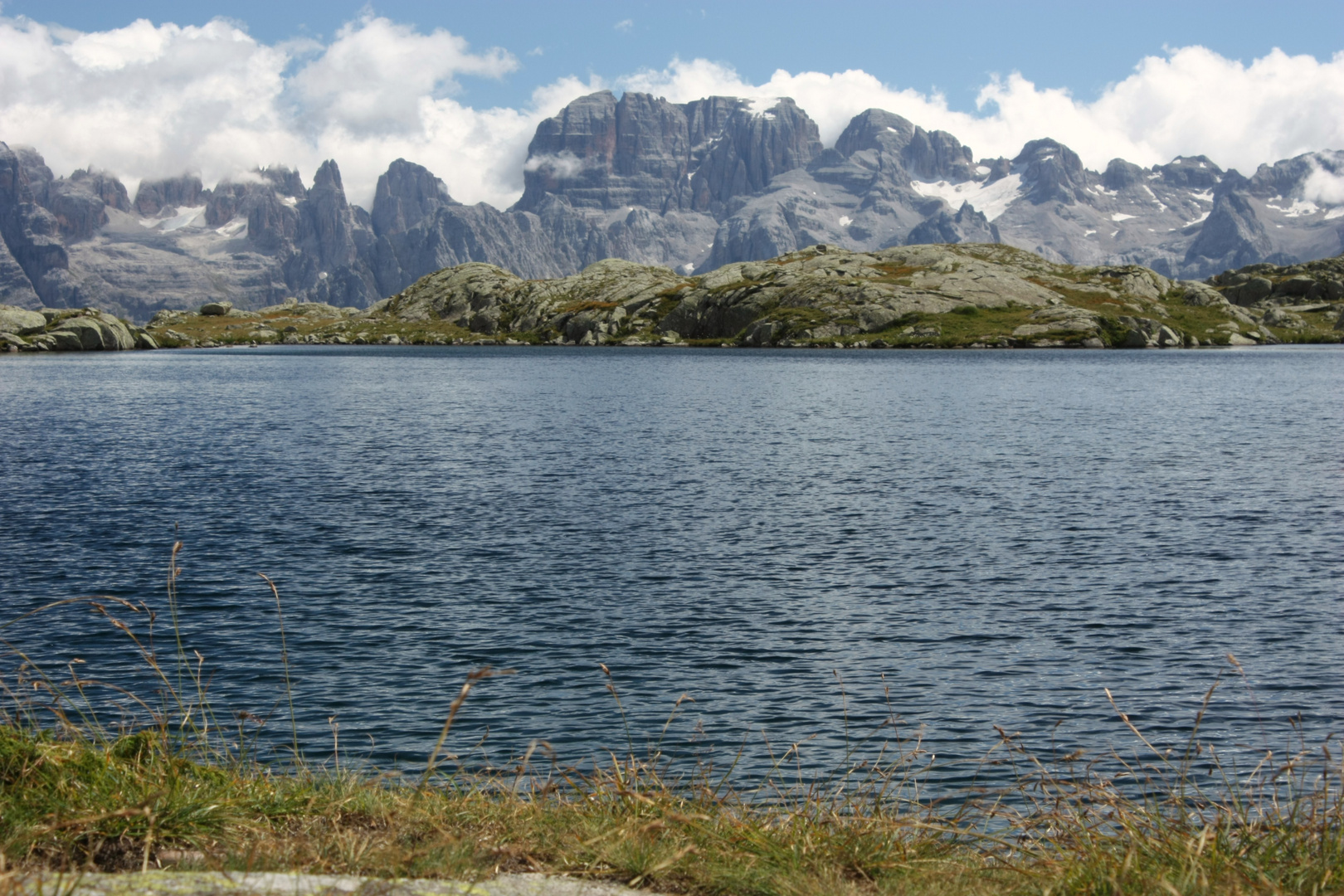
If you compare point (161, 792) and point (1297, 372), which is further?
point (1297, 372)

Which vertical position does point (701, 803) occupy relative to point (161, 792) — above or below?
below

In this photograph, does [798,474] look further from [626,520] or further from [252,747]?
[252,747]

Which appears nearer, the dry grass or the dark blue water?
the dry grass

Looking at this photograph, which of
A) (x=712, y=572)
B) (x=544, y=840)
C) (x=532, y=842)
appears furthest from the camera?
(x=712, y=572)

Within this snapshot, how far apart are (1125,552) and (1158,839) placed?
28.4 m

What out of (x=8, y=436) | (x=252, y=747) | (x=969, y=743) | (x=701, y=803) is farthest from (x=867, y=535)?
(x=8, y=436)

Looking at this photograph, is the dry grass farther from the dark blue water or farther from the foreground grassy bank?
the dark blue water

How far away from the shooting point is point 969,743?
18.4 metres

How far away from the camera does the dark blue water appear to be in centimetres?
2042

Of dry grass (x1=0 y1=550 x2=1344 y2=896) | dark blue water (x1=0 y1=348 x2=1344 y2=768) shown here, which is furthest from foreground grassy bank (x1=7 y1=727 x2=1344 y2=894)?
dark blue water (x1=0 y1=348 x2=1344 y2=768)

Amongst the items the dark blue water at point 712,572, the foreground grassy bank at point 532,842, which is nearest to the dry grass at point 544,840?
the foreground grassy bank at point 532,842

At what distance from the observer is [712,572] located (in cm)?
3219

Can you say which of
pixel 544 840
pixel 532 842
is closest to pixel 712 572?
pixel 544 840

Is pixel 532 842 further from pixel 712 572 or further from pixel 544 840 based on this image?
pixel 712 572
